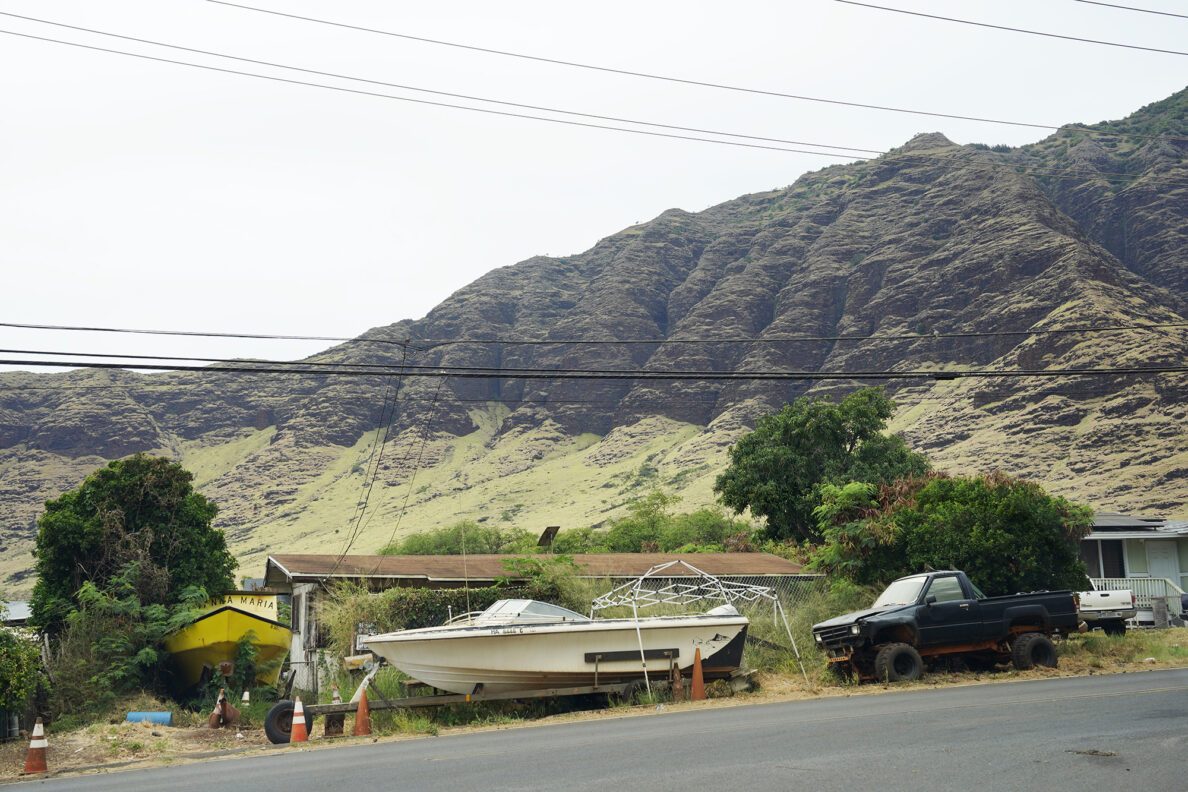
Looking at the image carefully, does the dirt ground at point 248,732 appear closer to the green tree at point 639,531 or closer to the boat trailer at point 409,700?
the boat trailer at point 409,700

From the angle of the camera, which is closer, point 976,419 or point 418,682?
point 418,682

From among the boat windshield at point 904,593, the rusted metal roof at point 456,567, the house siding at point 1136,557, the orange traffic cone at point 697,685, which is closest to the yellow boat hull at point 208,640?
the rusted metal roof at point 456,567

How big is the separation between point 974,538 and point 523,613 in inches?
433

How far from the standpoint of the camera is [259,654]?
27641 mm

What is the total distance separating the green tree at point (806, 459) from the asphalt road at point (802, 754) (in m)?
28.4

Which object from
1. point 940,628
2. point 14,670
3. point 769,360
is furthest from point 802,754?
point 769,360

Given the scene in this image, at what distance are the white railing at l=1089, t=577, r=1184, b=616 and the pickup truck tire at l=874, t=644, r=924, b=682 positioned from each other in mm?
17609

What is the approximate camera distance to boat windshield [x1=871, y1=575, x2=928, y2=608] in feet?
62.5

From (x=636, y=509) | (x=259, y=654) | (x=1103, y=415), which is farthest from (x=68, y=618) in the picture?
(x=1103, y=415)

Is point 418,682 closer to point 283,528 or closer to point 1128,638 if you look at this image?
point 1128,638

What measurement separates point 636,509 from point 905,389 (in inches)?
2254

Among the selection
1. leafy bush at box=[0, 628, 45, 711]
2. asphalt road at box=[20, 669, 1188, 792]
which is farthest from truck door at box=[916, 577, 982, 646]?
leafy bush at box=[0, 628, 45, 711]

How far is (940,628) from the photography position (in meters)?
18.7

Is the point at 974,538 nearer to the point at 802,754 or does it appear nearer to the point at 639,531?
the point at 802,754
